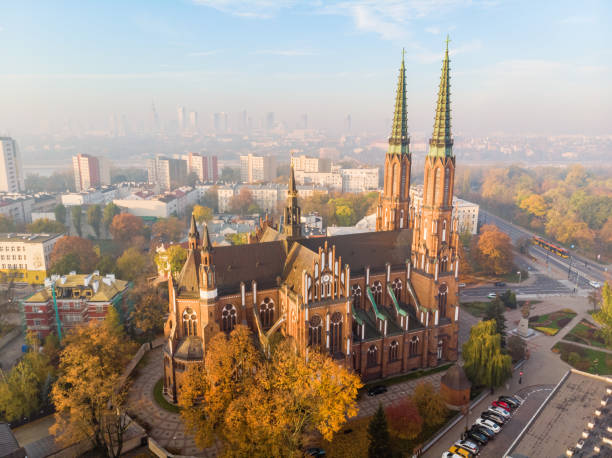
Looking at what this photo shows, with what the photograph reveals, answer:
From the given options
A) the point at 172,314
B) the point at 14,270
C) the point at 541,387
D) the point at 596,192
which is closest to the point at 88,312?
the point at 172,314

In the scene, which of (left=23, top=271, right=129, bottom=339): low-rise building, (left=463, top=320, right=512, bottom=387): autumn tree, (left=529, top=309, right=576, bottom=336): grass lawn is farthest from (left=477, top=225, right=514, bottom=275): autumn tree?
(left=23, top=271, right=129, bottom=339): low-rise building

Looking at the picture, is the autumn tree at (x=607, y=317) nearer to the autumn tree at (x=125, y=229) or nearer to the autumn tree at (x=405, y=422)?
the autumn tree at (x=405, y=422)

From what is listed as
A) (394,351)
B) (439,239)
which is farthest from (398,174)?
(394,351)

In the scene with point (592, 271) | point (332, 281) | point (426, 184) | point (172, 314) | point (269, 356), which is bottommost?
point (592, 271)

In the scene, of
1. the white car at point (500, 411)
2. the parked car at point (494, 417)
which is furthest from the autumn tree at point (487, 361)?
the parked car at point (494, 417)

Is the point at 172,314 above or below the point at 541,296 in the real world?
above

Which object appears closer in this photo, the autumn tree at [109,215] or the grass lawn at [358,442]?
the grass lawn at [358,442]

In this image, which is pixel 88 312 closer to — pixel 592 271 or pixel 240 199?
pixel 240 199

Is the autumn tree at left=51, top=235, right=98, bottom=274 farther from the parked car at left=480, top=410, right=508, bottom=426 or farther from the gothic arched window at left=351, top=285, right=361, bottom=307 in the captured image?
the parked car at left=480, top=410, right=508, bottom=426
